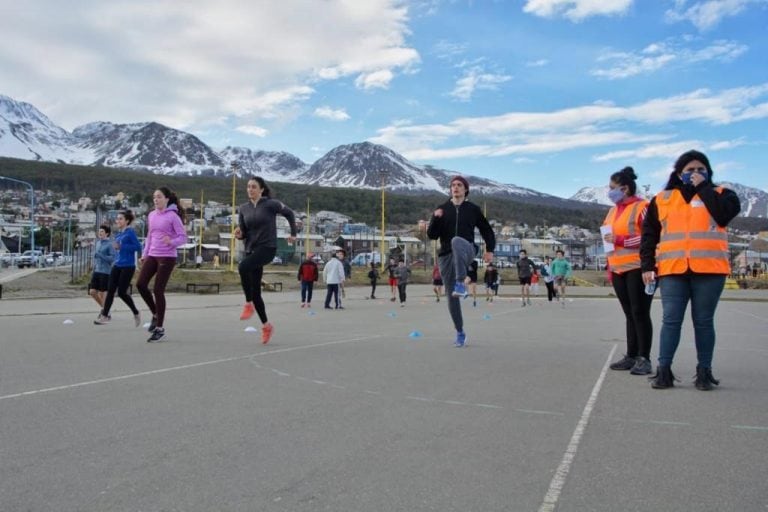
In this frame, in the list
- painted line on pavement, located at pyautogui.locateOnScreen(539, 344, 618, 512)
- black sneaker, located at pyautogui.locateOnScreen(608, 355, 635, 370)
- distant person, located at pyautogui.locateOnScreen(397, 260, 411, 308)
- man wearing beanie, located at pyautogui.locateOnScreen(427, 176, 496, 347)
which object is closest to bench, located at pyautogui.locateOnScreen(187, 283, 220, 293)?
distant person, located at pyautogui.locateOnScreen(397, 260, 411, 308)

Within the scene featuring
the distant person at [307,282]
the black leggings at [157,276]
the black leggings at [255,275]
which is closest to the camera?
the black leggings at [255,275]

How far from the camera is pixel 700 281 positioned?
5.34 m

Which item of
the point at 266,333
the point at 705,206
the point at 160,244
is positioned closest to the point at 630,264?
the point at 705,206

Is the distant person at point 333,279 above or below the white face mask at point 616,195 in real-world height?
below

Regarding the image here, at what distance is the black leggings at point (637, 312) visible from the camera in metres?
6.40

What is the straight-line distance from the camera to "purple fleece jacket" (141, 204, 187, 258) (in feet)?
28.5

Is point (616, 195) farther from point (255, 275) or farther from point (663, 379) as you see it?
point (255, 275)

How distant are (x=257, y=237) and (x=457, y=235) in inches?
98.5

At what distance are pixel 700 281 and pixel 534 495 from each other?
3.27 m

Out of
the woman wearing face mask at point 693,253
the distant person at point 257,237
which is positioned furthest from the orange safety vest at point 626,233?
the distant person at point 257,237

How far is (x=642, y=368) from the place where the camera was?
6.12 m

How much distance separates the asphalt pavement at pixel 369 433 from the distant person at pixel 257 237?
3.11ft

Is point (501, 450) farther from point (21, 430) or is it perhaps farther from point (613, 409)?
point (21, 430)

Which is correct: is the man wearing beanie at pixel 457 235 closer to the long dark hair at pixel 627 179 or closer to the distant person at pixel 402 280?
the long dark hair at pixel 627 179
